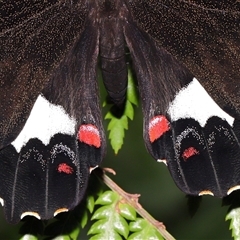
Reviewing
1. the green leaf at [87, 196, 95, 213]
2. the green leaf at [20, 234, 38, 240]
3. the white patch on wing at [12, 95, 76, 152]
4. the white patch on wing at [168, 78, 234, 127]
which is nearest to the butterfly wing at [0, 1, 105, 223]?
the white patch on wing at [12, 95, 76, 152]

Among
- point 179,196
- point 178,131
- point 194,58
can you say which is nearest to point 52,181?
point 178,131

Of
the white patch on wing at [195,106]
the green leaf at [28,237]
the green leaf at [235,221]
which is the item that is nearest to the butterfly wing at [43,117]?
the green leaf at [28,237]

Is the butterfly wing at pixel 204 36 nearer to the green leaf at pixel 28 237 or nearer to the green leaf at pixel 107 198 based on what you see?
the green leaf at pixel 107 198

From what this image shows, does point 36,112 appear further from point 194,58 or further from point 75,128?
point 194,58

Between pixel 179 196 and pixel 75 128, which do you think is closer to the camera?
pixel 75 128

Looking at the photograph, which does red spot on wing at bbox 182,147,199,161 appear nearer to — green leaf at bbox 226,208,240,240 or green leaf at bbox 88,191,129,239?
green leaf at bbox 226,208,240,240
